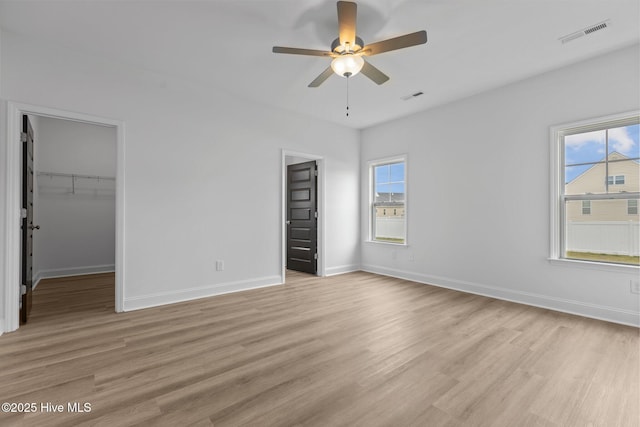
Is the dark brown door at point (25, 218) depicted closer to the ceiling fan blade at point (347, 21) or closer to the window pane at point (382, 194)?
the ceiling fan blade at point (347, 21)

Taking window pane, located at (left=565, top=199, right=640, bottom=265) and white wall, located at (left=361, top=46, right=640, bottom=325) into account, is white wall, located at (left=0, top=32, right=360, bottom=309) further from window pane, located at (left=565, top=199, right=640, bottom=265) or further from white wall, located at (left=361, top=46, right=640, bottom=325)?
window pane, located at (left=565, top=199, right=640, bottom=265)

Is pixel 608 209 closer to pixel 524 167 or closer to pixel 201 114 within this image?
pixel 524 167

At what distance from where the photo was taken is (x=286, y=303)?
3799mm

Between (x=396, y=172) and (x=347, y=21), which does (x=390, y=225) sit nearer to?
(x=396, y=172)

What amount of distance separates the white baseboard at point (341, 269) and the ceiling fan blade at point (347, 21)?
3935 mm

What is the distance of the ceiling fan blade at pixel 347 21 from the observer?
2190mm

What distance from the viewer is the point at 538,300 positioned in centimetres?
366

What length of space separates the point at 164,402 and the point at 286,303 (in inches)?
81.6

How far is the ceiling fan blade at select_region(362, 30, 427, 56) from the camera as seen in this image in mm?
2297

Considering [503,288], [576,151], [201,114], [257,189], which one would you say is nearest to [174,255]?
[257,189]

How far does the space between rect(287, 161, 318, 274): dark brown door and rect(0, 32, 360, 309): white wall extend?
76cm

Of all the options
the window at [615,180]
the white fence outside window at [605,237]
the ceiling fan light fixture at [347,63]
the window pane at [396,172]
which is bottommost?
the white fence outside window at [605,237]

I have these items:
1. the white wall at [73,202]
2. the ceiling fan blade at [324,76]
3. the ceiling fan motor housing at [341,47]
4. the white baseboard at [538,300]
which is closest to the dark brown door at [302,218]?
the white baseboard at [538,300]

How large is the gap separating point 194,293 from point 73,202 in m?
3.55
